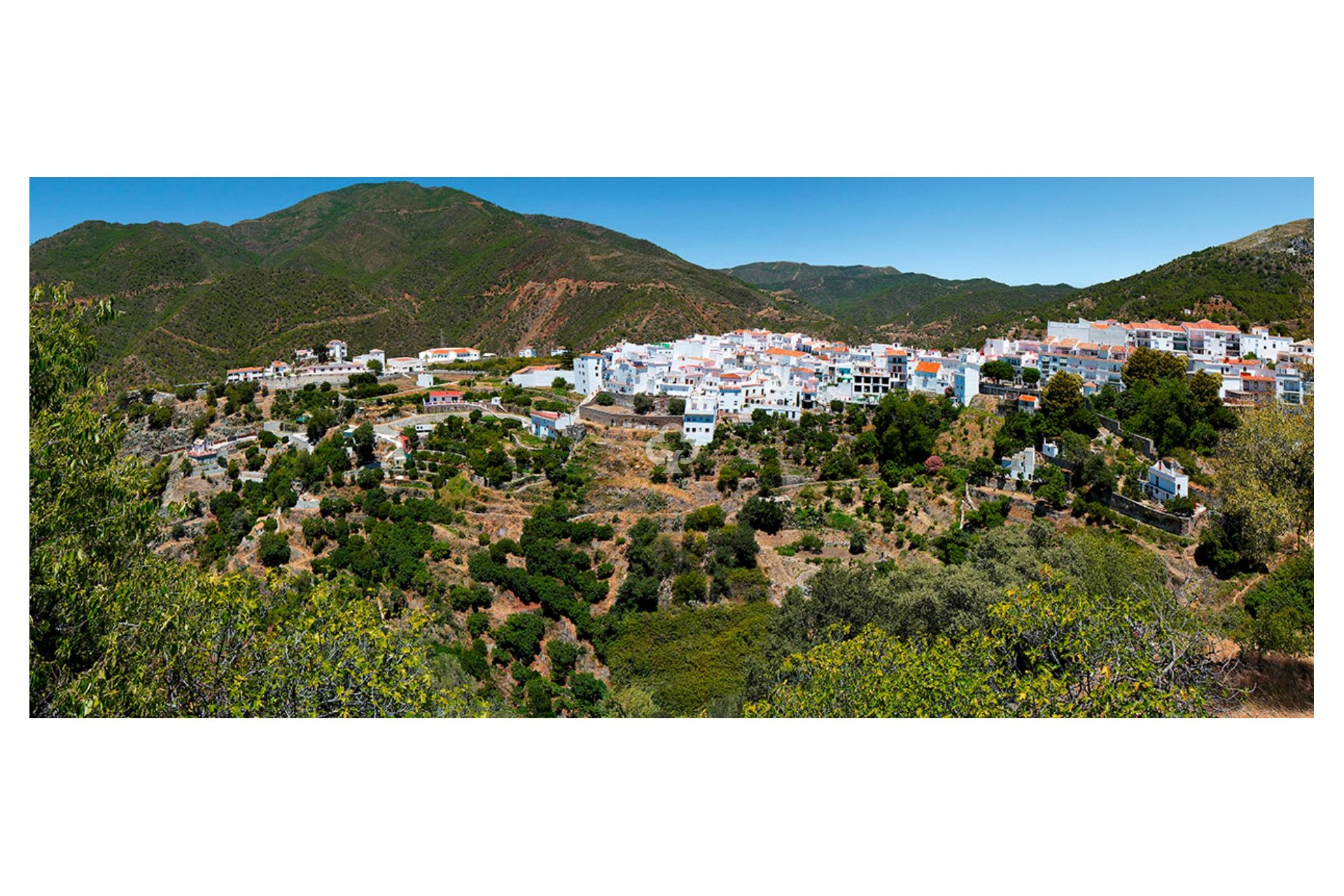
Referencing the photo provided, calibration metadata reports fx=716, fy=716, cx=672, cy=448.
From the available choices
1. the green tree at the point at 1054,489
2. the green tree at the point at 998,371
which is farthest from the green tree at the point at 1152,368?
the green tree at the point at 1054,489

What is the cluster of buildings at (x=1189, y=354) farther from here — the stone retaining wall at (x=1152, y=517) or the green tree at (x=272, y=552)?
the green tree at (x=272, y=552)

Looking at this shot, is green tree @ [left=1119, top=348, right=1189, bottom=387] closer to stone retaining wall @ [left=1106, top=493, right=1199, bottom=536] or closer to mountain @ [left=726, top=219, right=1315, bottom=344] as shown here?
mountain @ [left=726, top=219, right=1315, bottom=344]

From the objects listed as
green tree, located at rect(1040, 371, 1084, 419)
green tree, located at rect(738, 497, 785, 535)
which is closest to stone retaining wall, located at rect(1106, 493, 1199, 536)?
green tree, located at rect(1040, 371, 1084, 419)

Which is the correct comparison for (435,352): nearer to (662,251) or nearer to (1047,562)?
(1047,562)

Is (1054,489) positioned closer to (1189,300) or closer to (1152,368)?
(1152,368)

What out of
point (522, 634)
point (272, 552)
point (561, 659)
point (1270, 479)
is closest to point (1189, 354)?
point (1270, 479)
